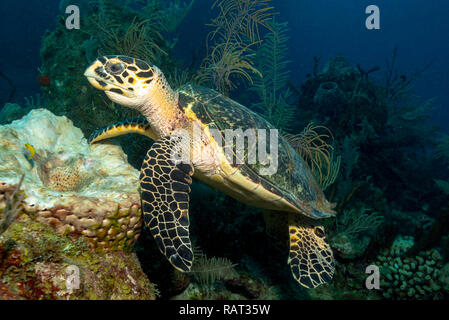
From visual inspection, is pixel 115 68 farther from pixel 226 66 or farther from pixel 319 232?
pixel 319 232

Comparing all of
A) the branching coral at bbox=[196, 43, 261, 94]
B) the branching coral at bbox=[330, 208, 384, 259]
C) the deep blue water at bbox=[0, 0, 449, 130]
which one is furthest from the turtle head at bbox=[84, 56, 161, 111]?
the deep blue water at bbox=[0, 0, 449, 130]

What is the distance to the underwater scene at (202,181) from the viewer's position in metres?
1.52

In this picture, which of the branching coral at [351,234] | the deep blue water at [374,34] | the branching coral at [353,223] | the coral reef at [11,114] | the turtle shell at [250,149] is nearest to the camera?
the turtle shell at [250,149]

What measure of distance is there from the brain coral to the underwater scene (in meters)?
0.01

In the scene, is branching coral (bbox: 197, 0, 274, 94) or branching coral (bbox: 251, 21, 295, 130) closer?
branching coral (bbox: 197, 0, 274, 94)

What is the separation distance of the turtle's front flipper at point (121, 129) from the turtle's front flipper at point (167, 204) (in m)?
0.73

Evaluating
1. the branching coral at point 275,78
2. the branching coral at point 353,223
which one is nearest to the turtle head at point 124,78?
the branching coral at point 275,78

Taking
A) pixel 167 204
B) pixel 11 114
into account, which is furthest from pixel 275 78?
pixel 11 114

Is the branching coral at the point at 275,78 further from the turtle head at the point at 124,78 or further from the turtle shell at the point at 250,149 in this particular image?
the turtle head at the point at 124,78

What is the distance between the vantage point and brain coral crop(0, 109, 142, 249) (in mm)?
1467

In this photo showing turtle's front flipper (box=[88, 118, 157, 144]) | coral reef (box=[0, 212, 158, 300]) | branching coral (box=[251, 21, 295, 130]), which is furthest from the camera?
branching coral (box=[251, 21, 295, 130])

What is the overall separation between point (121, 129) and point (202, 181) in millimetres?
1197

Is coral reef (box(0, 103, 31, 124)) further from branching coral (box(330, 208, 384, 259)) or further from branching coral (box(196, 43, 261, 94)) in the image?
branching coral (box(330, 208, 384, 259))

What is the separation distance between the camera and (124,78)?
2385 millimetres
